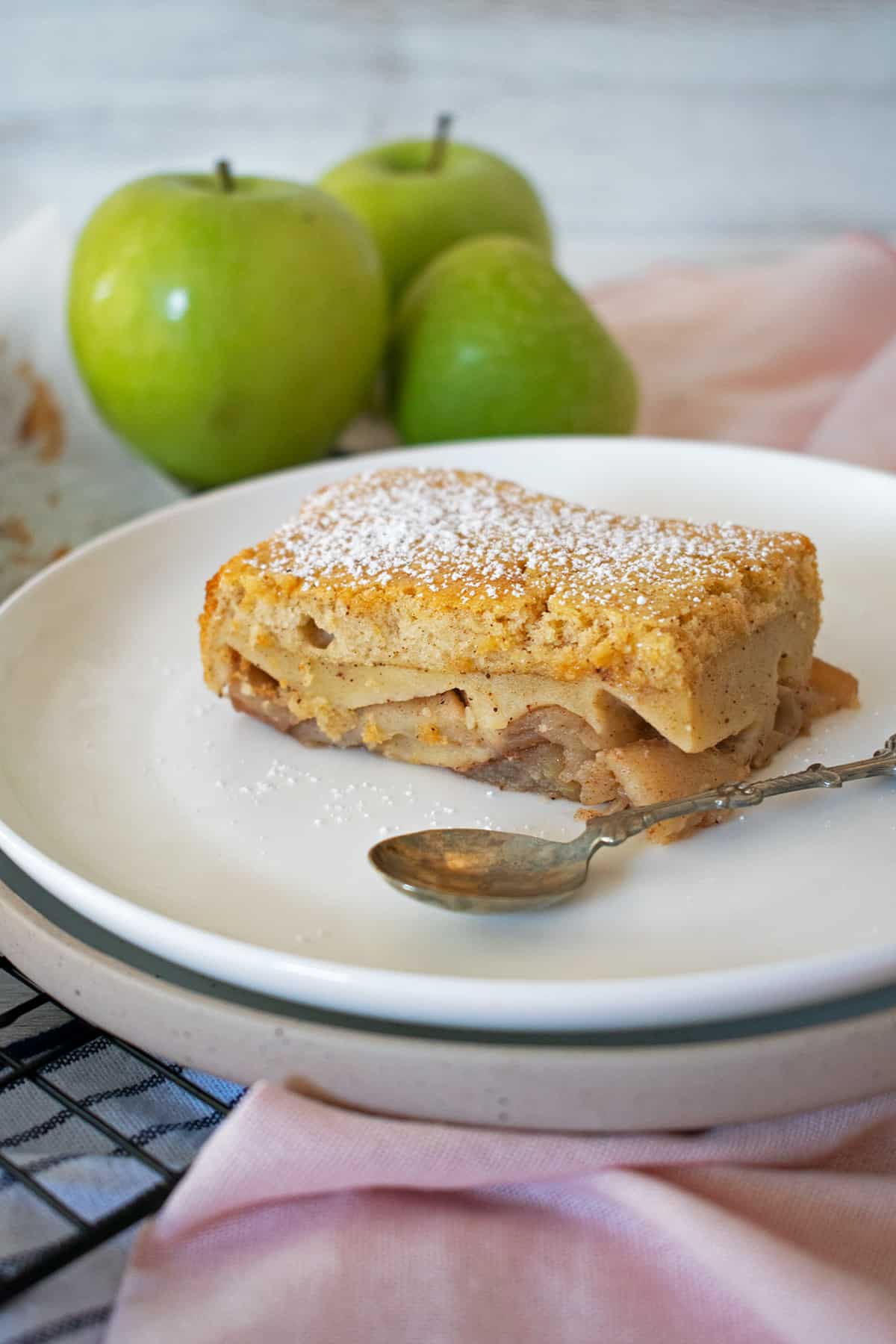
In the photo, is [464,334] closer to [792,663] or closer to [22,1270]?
[792,663]

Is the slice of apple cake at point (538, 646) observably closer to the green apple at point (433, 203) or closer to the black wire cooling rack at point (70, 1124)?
the black wire cooling rack at point (70, 1124)

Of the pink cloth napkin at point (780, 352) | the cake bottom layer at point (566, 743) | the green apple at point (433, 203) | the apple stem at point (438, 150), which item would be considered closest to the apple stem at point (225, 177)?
the green apple at point (433, 203)

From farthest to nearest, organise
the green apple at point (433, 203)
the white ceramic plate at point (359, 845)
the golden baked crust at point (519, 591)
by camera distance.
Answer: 1. the green apple at point (433, 203)
2. the golden baked crust at point (519, 591)
3. the white ceramic plate at point (359, 845)

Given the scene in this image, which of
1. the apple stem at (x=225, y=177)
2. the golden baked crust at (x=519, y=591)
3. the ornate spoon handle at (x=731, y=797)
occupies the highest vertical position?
the apple stem at (x=225, y=177)

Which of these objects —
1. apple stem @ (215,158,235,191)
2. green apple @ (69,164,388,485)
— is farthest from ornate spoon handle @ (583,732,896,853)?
apple stem @ (215,158,235,191)

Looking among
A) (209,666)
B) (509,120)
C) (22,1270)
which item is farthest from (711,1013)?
(509,120)

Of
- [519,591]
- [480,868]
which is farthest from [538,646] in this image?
[480,868]

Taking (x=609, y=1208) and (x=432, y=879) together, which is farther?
(x=432, y=879)

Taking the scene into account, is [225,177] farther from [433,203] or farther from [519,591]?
[519,591]
